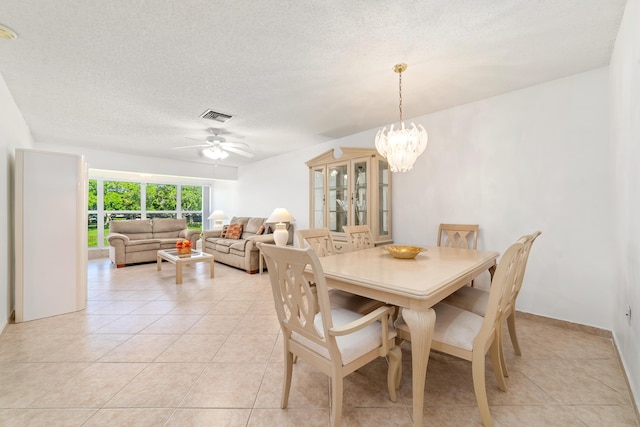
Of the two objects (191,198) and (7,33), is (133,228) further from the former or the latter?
(7,33)

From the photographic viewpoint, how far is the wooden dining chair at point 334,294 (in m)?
1.84

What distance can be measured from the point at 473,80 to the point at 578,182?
1351mm

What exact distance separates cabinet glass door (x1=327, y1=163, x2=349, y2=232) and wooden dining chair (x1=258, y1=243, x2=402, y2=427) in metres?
2.38

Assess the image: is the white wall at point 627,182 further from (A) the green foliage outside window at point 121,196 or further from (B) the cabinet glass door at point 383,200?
(A) the green foliage outside window at point 121,196

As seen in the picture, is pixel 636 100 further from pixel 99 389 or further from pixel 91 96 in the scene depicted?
pixel 91 96

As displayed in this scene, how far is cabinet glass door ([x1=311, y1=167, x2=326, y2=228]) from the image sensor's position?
164 inches

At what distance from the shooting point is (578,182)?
242 cm

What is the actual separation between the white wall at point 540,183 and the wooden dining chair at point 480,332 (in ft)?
5.07

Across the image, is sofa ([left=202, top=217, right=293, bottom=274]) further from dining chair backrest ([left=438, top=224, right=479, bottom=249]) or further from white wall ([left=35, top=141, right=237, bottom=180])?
dining chair backrest ([left=438, top=224, right=479, bottom=249])

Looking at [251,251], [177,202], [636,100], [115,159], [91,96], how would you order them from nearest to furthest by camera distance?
[636,100], [91,96], [251,251], [115,159], [177,202]

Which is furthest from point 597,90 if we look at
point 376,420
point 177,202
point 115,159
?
point 177,202

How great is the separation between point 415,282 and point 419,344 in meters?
0.29

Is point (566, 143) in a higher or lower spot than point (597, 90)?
lower

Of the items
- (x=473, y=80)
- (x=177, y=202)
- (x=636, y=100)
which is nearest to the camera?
(x=636, y=100)
